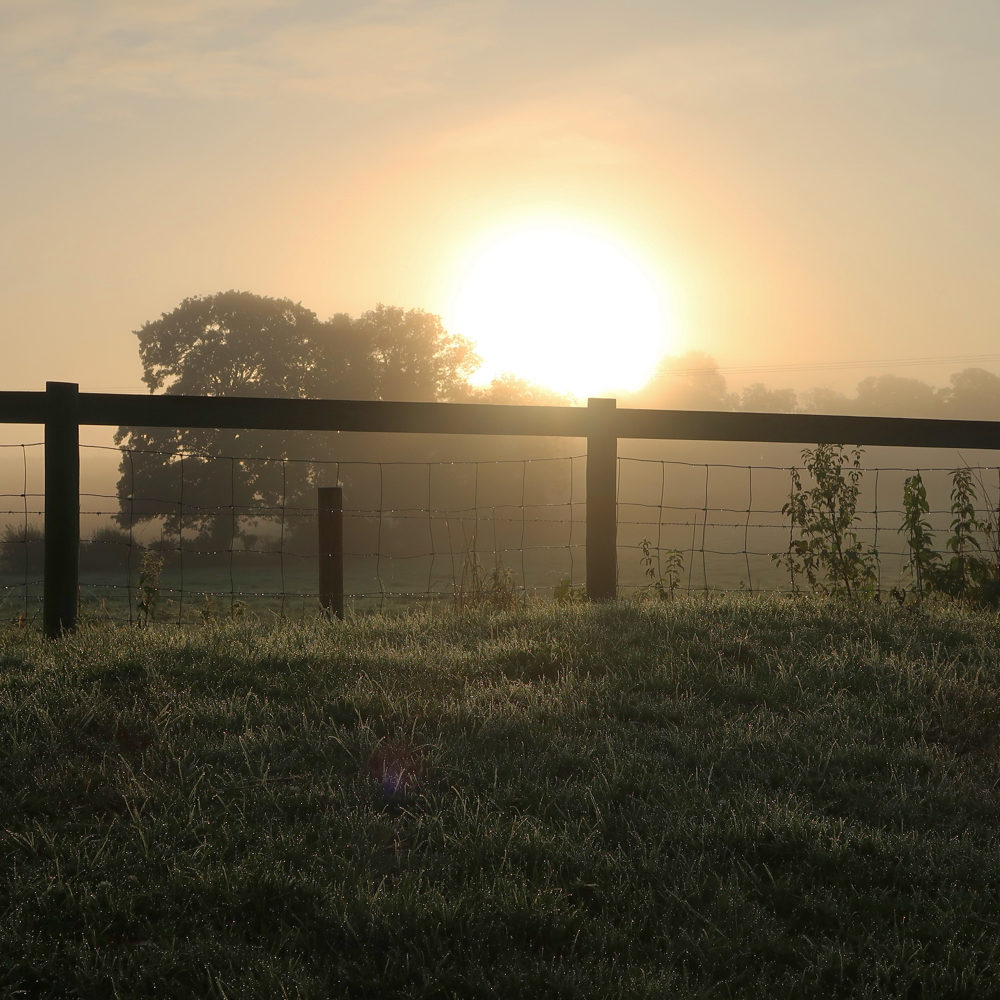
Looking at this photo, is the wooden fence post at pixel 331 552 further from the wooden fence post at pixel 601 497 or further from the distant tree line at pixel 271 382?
the distant tree line at pixel 271 382

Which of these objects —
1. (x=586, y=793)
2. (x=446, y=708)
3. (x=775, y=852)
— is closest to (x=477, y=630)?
(x=446, y=708)

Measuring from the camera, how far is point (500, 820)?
3.50 metres

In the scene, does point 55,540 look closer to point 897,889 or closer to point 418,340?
point 897,889

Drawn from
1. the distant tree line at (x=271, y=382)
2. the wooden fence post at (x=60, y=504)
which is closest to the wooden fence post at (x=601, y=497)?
the wooden fence post at (x=60, y=504)

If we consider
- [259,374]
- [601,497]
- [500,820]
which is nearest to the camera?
[500,820]

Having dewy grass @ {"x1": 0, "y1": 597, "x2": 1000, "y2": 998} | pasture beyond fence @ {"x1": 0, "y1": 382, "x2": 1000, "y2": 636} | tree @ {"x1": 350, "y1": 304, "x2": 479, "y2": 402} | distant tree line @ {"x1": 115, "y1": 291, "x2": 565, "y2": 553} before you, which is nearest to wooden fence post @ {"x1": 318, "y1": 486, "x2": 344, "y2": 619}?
pasture beyond fence @ {"x1": 0, "y1": 382, "x2": 1000, "y2": 636}

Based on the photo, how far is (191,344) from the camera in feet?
120

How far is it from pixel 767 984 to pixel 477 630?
12.6 feet

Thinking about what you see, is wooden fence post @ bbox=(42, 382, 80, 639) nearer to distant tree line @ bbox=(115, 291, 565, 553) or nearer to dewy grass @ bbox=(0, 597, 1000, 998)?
dewy grass @ bbox=(0, 597, 1000, 998)

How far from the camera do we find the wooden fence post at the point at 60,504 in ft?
20.6

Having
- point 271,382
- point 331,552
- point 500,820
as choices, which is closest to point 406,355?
point 271,382

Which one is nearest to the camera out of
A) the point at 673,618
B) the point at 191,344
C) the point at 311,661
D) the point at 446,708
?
the point at 446,708

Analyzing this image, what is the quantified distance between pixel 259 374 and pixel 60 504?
31.1m

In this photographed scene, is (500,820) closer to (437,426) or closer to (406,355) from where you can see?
(437,426)
